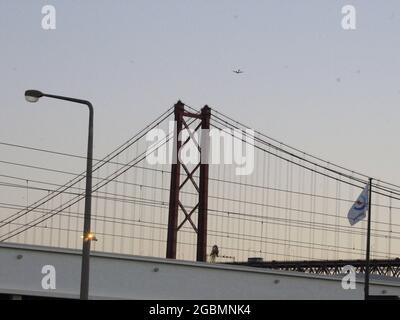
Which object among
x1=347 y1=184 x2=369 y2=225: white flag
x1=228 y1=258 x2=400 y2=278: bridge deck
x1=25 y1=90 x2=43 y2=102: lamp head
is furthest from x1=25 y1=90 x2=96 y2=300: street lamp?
x1=228 y1=258 x2=400 y2=278: bridge deck

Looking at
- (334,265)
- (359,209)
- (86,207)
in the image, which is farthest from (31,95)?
(334,265)

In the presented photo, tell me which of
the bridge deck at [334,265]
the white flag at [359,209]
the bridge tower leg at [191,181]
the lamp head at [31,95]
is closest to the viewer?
the lamp head at [31,95]

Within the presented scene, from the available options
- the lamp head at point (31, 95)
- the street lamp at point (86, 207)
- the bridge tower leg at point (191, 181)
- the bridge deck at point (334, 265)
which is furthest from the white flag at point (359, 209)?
the bridge deck at point (334, 265)

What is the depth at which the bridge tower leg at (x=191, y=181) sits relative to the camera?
3130 inches

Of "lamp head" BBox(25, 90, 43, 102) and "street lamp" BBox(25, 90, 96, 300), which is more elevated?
"lamp head" BBox(25, 90, 43, 102)

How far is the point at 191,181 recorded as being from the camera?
8481 centimetres

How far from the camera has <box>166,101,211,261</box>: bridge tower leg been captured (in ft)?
261

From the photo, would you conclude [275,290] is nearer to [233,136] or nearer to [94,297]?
[94,297]

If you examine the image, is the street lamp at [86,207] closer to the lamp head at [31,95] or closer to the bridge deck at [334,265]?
the lamp head at [31,95]

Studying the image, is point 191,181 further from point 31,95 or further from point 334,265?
point 334,265

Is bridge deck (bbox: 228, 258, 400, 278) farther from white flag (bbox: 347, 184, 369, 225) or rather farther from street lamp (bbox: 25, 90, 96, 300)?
street lamp (bbox: 25, 90, 96, 300)

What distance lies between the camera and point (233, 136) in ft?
321
